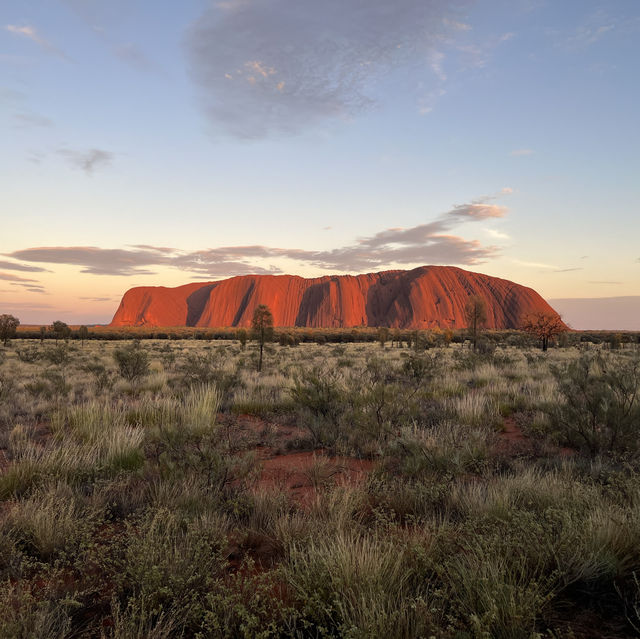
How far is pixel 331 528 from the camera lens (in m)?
3.04

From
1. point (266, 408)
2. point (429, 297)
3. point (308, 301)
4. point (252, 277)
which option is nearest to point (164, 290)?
point (252, 277)

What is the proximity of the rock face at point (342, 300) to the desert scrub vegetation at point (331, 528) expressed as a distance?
12979 cm

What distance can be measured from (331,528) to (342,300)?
499 feet

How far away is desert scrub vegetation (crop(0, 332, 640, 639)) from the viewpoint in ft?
7.09

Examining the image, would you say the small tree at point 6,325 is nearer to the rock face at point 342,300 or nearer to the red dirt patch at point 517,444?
the red dirt patch at point 517,444

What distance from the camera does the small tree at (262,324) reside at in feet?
58.5

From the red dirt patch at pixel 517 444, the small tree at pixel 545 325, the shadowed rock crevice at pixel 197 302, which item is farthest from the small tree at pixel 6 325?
the shadowed rock crevice at pixel 197 302

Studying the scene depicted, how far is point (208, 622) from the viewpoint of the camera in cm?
216

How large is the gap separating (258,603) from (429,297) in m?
146

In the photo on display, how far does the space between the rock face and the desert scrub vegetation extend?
12979 centimetres

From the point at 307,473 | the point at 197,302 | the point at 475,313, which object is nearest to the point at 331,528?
the point at 307,473

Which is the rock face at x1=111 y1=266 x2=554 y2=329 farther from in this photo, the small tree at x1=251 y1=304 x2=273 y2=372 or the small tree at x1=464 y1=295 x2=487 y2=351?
the small tree at x1=251 y1=304 x2=273 y2=372

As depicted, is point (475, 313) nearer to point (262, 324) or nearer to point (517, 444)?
point (262, 324)

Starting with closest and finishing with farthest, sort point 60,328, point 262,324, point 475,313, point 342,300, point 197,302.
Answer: point 262,324
point 475,313
point 60,328
point 342,300
point 197,302
